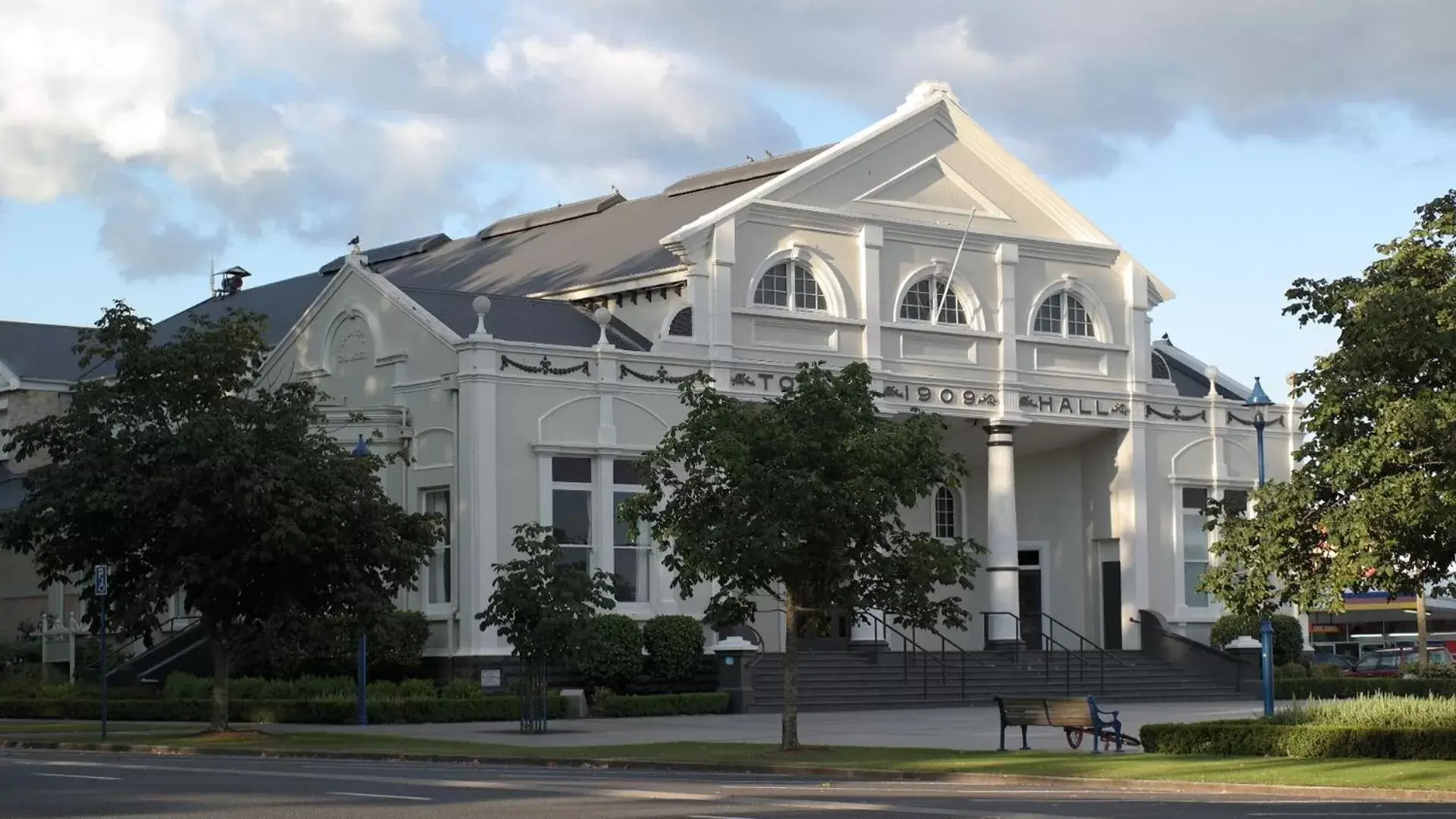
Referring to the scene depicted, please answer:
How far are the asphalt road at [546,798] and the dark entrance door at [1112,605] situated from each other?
2836 cm

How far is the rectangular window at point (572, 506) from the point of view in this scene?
139 feet

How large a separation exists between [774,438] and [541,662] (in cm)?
817

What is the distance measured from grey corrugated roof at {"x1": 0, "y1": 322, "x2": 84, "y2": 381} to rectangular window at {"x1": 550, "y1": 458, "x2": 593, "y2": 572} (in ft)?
69.8

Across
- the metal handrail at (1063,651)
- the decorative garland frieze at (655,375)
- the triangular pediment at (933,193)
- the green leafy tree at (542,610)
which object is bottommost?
the metal handrail at (1063,651)

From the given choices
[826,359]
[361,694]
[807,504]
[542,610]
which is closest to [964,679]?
[826,359]

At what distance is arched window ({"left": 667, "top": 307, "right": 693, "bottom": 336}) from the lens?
1774 inches

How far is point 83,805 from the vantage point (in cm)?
1872

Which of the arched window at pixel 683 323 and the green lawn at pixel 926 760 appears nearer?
the green lawn at pixel 926 760

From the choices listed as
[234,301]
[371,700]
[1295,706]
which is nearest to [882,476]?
[1295,706]

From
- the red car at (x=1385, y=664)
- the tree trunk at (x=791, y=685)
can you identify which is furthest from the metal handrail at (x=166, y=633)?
the red car at (x=1385, y=664)

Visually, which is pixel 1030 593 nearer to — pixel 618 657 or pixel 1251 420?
pixel 1251 420

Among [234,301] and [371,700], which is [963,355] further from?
[234,301]

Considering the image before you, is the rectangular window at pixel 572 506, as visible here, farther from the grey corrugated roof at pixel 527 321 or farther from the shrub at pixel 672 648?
the grey corrugated roof at pixel 527 321

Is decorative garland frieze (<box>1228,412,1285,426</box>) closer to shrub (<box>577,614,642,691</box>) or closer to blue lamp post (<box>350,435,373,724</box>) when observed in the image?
shrub (<box>577,614,642,691</box>)
